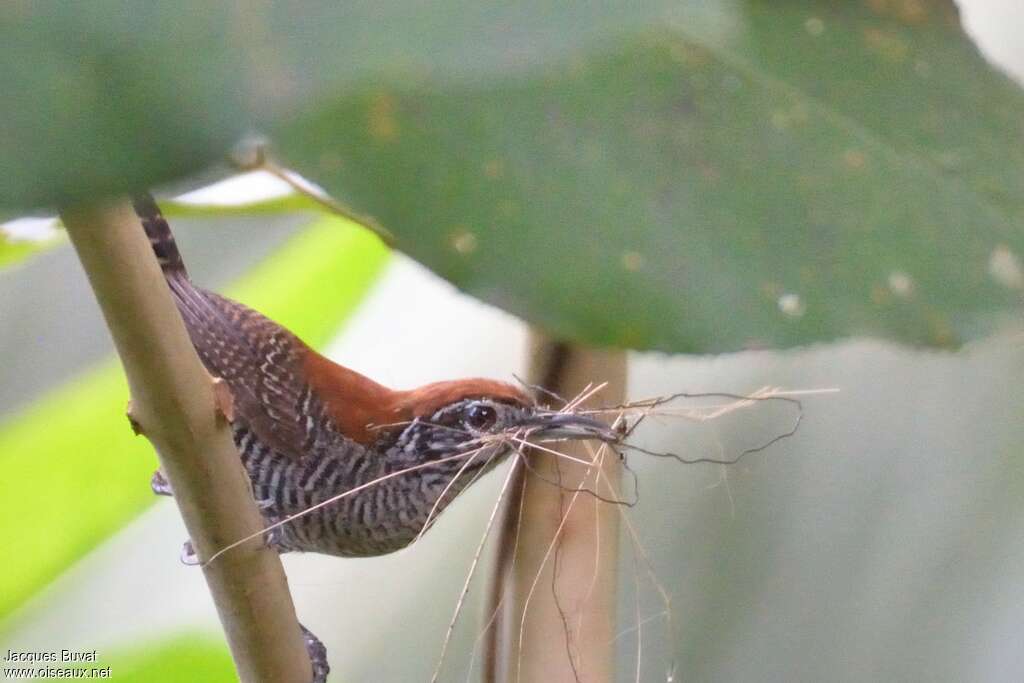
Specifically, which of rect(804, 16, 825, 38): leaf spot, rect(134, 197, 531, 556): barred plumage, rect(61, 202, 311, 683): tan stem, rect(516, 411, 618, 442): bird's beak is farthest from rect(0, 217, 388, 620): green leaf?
rect(804, 16, 825, 38): leaf spot

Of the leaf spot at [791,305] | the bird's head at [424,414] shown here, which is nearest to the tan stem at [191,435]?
the leaf spot at [791,305]

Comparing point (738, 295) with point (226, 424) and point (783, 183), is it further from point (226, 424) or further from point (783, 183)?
point (226, 424)

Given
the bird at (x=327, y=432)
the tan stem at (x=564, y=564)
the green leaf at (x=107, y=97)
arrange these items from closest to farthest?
the green leaf at (x=107, y=97), the tan stem at (x=564, y=564), the bird at (x=327, y=432)

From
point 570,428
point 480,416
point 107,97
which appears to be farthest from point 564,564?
point 107,97

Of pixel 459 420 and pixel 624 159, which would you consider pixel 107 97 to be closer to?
pixel 624 159

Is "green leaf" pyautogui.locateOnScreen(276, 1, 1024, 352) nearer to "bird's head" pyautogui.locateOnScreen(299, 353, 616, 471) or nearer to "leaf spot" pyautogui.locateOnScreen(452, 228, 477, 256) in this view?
"leaf spot" pyautogui.locateOnScreen(452, 228, 477, 256)

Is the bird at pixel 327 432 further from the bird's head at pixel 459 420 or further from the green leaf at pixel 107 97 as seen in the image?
the green leaf at pixel 107 97
